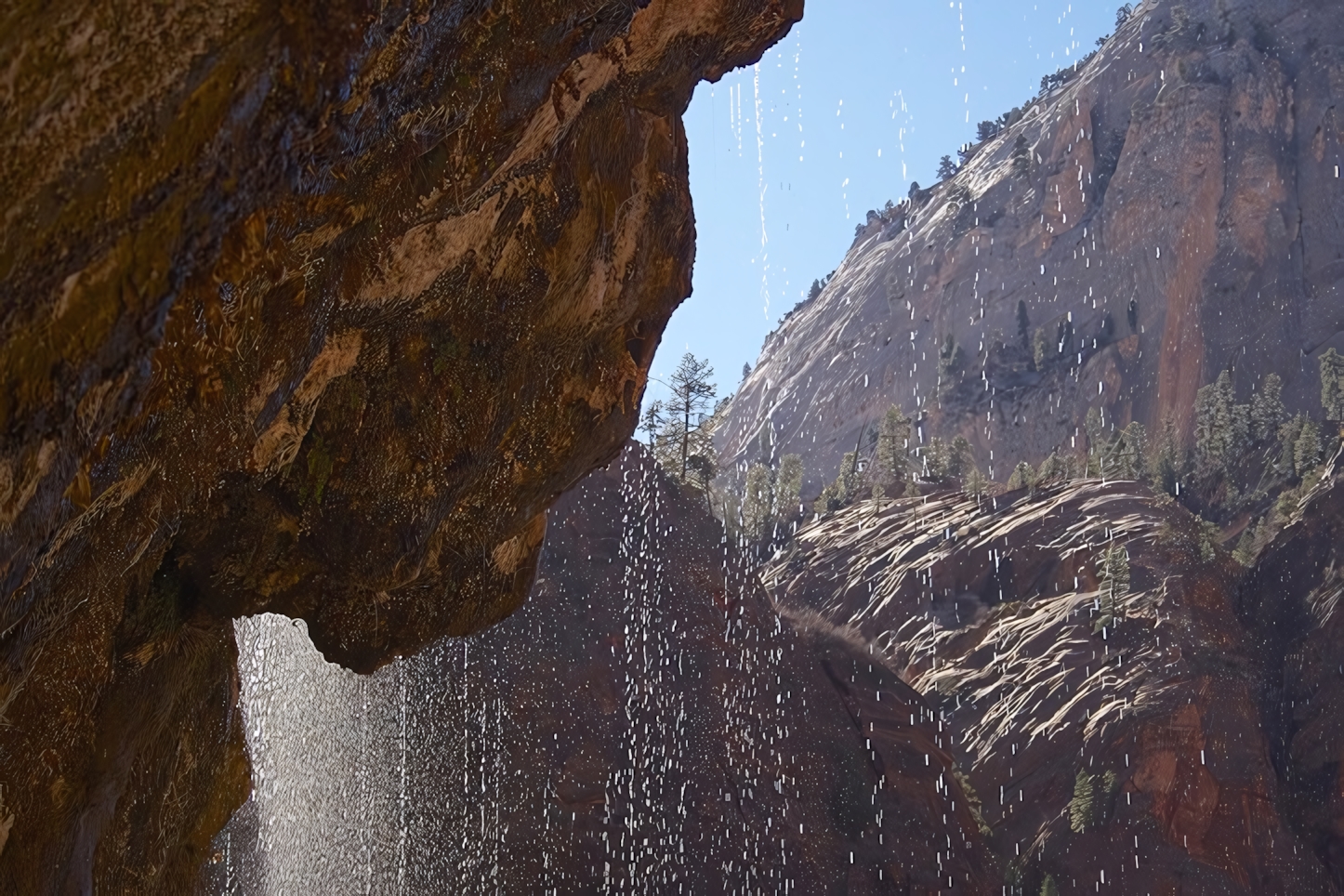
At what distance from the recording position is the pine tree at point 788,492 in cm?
5938

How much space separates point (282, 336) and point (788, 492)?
56.8 m

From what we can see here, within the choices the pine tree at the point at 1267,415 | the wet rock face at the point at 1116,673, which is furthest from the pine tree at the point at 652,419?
the pine tree at the point at 1267,415

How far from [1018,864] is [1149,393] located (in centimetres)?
5677

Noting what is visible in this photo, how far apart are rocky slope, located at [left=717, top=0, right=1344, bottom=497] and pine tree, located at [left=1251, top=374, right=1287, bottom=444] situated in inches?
331

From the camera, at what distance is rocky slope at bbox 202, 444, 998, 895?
69.4ft

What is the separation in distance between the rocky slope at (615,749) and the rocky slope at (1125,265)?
2202 inches

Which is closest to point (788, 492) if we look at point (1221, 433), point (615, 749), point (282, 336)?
point (1221, 433)

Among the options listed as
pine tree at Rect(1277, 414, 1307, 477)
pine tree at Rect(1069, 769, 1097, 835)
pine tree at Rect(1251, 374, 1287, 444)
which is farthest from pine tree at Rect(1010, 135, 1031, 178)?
pine tree at Rect(1069, 769, 1097, 835)

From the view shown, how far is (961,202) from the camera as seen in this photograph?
106750 mm

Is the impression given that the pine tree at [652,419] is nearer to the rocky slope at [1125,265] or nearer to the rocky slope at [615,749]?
the rocky slope at [615,749]

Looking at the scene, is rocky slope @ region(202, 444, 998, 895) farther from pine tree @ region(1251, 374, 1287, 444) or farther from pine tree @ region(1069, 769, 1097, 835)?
pine tree @ region(1251, 374, 1287, 444)

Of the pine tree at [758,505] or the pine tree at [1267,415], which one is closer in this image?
the pine tree at [758,505]

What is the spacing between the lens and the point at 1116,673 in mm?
39656

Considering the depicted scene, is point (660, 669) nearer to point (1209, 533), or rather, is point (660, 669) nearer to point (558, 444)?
point (558, 444)
